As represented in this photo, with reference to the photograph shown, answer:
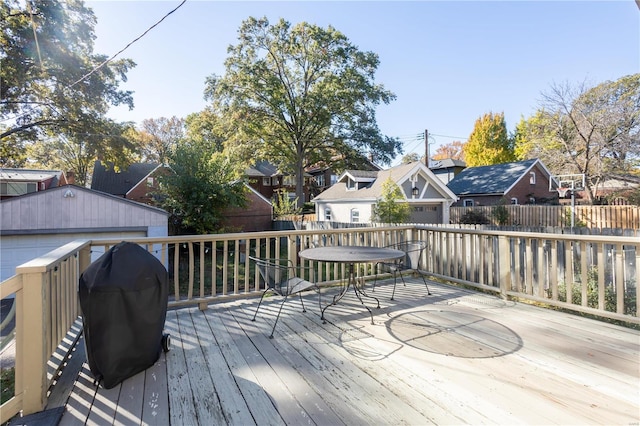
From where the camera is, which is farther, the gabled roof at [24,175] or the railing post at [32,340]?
the gabled roof at [24,175]

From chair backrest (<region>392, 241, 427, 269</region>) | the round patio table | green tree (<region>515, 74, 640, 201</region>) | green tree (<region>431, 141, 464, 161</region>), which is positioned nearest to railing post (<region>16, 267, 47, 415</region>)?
the round patio table

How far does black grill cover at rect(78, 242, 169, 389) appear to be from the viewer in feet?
6.42

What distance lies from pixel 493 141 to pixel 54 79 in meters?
29.5

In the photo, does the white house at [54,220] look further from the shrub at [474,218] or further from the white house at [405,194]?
the shrub at [474,218]

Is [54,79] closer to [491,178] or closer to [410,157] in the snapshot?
[491,178]

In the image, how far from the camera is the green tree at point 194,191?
42.0ft

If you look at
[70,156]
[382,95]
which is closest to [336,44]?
[382,95]

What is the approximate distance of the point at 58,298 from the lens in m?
2.23

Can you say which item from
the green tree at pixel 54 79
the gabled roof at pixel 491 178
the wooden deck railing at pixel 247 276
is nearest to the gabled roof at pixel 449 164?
the gabled roof at pixel 491 178

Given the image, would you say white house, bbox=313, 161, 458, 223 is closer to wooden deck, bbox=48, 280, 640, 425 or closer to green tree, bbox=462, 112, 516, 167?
wooden deck, bbox=48, 280, 640, 425

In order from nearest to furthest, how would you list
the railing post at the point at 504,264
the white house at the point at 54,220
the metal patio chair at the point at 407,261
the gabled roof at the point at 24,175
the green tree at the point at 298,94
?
the railing post at the point at 504,264 < the metal patio chair at the point at 407,261 < the white house at the point at 54,220 < the gabled roof at the point at 24,175 < the green tree at the point at 298,94

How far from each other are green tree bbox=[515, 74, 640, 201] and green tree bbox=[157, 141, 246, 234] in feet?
56.6

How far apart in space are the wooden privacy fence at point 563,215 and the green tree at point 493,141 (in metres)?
13.2

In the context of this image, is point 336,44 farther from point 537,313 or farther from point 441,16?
point 537,313
